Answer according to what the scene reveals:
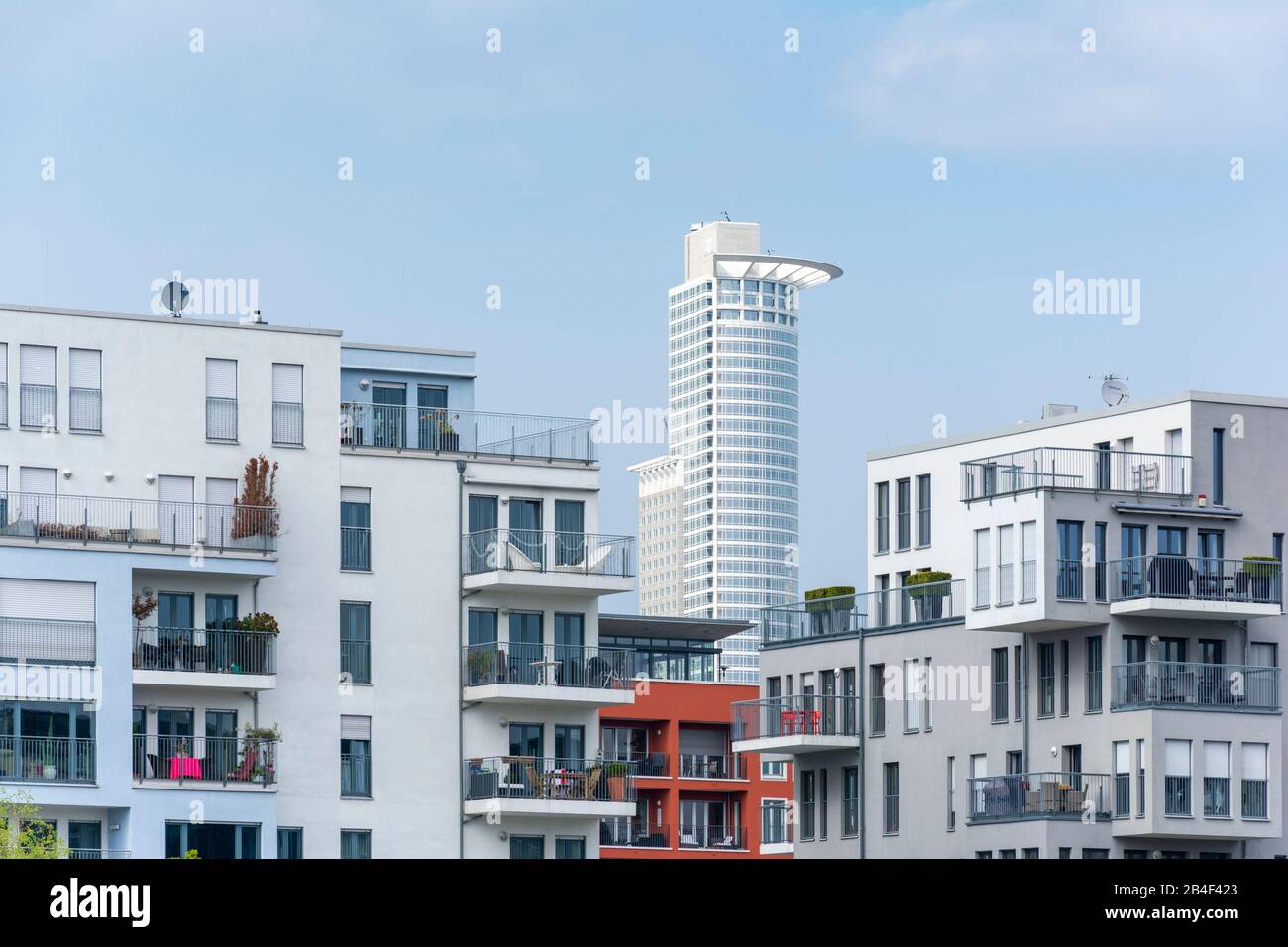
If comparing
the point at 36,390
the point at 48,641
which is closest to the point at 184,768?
the point at 48,641

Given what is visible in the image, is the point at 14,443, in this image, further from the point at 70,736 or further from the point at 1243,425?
the point at 1243,425

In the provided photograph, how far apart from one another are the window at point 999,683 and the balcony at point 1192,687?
5675mm

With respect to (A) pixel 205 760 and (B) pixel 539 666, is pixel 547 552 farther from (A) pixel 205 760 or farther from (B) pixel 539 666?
(A) pixel 205 760

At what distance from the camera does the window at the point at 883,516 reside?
8375 centimetres

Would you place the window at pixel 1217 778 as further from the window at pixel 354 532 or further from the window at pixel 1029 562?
the window at pixel 354 532

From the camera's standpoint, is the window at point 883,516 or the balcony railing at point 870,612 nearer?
the balcony railing at point 870,612

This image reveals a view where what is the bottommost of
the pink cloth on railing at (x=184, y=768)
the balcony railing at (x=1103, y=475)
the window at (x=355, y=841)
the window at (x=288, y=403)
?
the window at (x=355, y=841)

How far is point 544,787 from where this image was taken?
68188mm

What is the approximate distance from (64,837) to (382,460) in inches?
617

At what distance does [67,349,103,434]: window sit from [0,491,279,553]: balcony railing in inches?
92.2

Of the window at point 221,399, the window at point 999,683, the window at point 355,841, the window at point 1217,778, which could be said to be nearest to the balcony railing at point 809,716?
the window at point 999,683

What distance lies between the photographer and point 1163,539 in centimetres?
6956

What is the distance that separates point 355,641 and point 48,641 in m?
9.82

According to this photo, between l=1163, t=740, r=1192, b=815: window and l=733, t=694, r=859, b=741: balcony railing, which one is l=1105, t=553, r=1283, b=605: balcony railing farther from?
l=733, t=694, r=859, b=741: balcony railing
